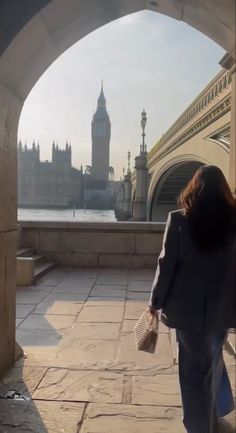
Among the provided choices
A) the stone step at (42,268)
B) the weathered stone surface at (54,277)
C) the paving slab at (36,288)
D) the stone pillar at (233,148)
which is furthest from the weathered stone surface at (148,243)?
the stone pillar at (233,148)

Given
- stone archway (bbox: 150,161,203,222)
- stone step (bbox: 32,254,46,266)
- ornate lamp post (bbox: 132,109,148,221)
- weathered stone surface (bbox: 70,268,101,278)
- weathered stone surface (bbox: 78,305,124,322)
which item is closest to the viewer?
weathered stone surface (bbox: 78,305,124,322)

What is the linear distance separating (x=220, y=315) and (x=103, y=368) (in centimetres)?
148

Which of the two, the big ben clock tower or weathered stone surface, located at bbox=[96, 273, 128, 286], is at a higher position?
the big ben clock tower

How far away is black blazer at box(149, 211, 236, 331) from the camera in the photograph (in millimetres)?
1889

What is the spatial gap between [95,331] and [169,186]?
3072cm

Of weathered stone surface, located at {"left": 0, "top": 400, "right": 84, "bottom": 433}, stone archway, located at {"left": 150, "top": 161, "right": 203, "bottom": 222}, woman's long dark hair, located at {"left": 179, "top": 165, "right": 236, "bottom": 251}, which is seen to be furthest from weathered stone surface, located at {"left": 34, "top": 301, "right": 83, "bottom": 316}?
stone archway, located at {"left": 150, "top": 161, "right": 203, "bottom": 222}

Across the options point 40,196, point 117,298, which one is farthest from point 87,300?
point 40,196

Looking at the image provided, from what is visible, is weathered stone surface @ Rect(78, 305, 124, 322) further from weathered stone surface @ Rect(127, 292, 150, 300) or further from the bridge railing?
the bridge railing

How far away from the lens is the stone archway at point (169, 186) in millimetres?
28344

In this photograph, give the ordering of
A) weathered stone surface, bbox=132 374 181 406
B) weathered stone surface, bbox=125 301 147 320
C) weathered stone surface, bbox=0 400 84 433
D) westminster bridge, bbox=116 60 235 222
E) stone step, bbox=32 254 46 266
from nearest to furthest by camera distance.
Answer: weathered stone surface, bbox=0 400 84 433 → weathered stone surface, bbox=132 374 181 406 → weathered stone surface, bbox=125 301 147 320 → stone step, bbox=32 254 46 266 → westminster bridge, bbox=116 60 235 222

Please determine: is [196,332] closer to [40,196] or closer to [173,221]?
[173,221]

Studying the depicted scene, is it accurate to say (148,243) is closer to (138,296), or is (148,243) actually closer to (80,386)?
(138,296)

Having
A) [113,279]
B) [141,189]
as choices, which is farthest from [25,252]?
[141,189]

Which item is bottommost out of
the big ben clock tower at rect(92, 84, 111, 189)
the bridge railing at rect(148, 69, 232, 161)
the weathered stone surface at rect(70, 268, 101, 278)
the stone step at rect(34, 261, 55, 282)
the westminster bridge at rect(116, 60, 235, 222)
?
the weathered stone surface at rect(70, 268, 101, 278)
